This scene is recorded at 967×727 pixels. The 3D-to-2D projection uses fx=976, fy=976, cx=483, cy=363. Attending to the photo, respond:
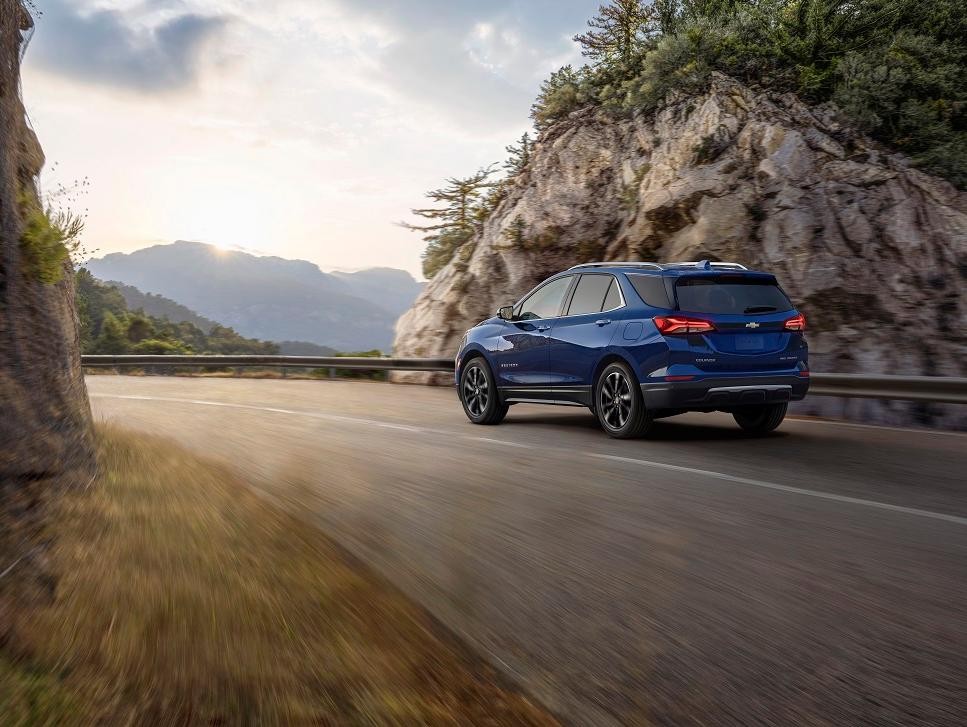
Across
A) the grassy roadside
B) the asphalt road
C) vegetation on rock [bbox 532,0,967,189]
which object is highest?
vegetation on rock [bbox 532,0,967,189]

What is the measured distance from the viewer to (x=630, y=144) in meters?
19.5

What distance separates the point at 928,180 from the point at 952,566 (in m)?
11.0

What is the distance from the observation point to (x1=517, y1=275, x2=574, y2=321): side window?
11312 mm

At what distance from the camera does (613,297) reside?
405 inches

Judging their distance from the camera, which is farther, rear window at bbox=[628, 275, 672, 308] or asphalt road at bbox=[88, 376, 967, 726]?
rear window at bbox=[628, 275, 672, 308]

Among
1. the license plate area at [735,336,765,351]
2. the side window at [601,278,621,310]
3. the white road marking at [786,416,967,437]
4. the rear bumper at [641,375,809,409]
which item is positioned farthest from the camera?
the white road marking at [786,416,967,437]

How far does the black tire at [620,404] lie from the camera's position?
9797 millimetres

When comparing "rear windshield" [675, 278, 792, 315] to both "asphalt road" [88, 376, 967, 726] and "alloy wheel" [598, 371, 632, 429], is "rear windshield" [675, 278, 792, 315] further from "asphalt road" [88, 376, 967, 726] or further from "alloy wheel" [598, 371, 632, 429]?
"asphalt road" [88, 376, 967, 726]

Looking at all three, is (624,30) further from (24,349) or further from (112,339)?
(112,339)

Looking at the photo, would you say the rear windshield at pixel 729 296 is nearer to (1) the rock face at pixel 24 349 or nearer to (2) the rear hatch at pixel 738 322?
(2) the rear hatch at pixel 738 322

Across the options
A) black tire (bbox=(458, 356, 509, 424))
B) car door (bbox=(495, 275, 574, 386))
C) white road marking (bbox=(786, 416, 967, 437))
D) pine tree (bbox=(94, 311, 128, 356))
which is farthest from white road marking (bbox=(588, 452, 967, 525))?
pine tree (bbox=(94, 311, 128, 356))

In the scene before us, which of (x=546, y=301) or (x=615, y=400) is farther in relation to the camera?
(x=546, y=301)

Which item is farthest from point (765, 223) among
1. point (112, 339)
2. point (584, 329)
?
point (112, 339)

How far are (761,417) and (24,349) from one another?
25.5ft
